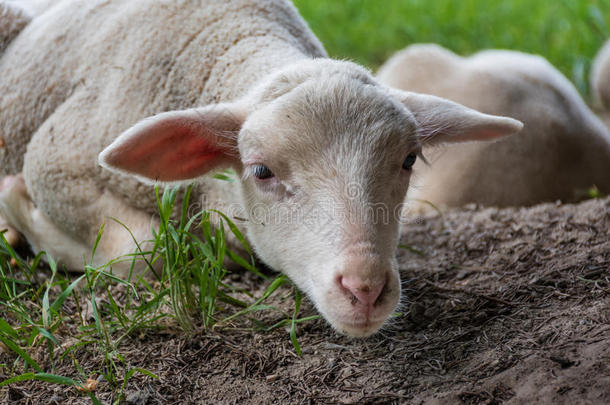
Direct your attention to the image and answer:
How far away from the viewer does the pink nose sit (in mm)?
2455

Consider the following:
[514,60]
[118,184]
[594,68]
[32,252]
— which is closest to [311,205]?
[118,184]

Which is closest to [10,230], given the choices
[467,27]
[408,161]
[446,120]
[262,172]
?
[262,172]

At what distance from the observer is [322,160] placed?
270cm

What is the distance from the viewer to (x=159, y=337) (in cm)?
298

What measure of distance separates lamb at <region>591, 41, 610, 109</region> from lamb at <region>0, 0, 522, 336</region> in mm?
3831

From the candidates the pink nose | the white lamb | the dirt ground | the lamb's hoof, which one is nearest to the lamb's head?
the pink nose

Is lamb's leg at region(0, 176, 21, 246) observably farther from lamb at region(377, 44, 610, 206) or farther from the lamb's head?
lamb at region(377, 44, 610, 206)

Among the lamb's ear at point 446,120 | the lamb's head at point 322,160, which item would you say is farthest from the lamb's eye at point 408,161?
the lamb's ear at point 446,120

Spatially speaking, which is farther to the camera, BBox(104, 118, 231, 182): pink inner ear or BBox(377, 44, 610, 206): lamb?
BBox(377, 44, 610, 206): lamb

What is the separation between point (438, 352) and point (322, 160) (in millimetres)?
868

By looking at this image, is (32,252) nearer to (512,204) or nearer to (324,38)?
(512,204)

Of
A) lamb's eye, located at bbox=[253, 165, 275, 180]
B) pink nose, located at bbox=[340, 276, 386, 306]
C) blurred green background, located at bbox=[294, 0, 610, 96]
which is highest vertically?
lamb's eye, located at bbox=[253, 165, 275, 180]

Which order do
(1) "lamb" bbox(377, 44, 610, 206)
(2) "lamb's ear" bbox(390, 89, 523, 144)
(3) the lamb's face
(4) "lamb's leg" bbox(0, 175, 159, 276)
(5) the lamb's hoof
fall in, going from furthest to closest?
(1) "lamb" bbox(377, 44, 610, 206), (5) the lamb's hoof, (4) "lamb's leg" bbox(0, 175, 159, 276), (2) "lamb's ear" bbox(390, 89, 523, 144), (3) the lamb's face

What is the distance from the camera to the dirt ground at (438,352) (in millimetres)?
2369
